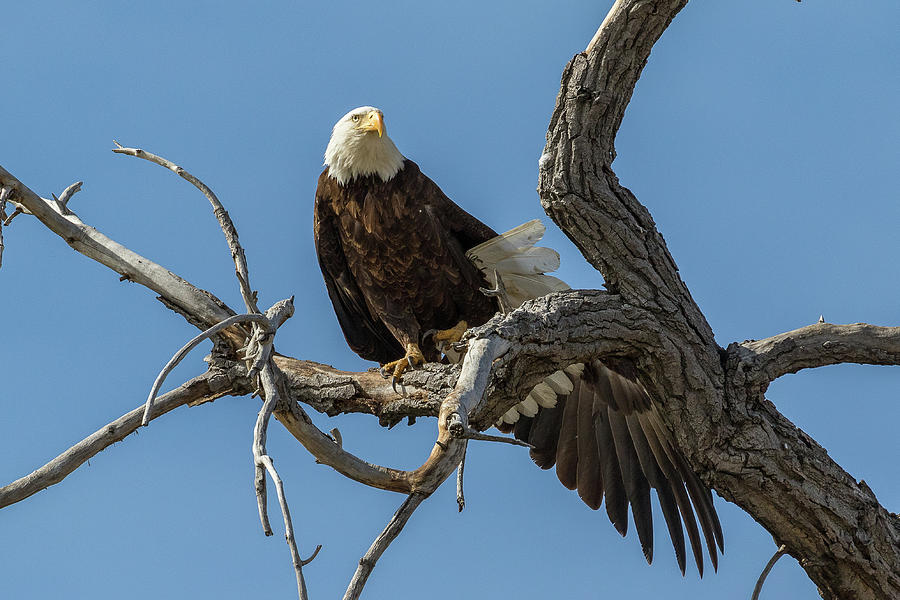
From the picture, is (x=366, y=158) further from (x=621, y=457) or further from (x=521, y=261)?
(x=621, y=457)

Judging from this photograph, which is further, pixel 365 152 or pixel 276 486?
pixel 365 152

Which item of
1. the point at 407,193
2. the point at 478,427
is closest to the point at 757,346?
the point at 478,427

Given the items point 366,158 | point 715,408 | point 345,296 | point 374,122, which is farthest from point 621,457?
point 374,122

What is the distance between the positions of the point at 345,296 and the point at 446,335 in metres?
0.64

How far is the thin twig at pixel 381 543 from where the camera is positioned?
9.30 ft

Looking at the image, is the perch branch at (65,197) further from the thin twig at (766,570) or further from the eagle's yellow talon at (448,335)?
the thin twig at (766,570)

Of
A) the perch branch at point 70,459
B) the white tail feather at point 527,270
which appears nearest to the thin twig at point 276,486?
the perch branch at point 70,459

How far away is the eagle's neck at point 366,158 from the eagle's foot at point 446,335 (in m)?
0.81

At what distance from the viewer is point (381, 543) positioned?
2982 mm

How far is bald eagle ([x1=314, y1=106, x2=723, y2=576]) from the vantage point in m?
4.27

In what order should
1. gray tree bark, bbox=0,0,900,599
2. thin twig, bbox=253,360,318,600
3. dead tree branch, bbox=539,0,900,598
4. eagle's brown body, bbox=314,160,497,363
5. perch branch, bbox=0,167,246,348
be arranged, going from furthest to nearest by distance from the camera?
1. eagle's brown body, bbox=314,160,497,363
2. perch branch, bbox=0,167,246,348
3. dead tree branch, bbox=539,0,900,598
4. gray tree bark, bbox=0,0,900,599
5. thin twig, bbox=253,360,318,600

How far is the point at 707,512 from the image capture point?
404 cm

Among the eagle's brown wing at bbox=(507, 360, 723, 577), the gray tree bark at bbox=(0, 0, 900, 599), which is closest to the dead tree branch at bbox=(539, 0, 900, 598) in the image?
the gray tree bark at bbox=(0, 0, 900, 599)

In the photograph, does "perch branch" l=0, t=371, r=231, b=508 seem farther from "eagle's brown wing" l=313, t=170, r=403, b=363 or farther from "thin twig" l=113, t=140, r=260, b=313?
"eagle's brown wing" l=313, t=170, r=403, b=363
